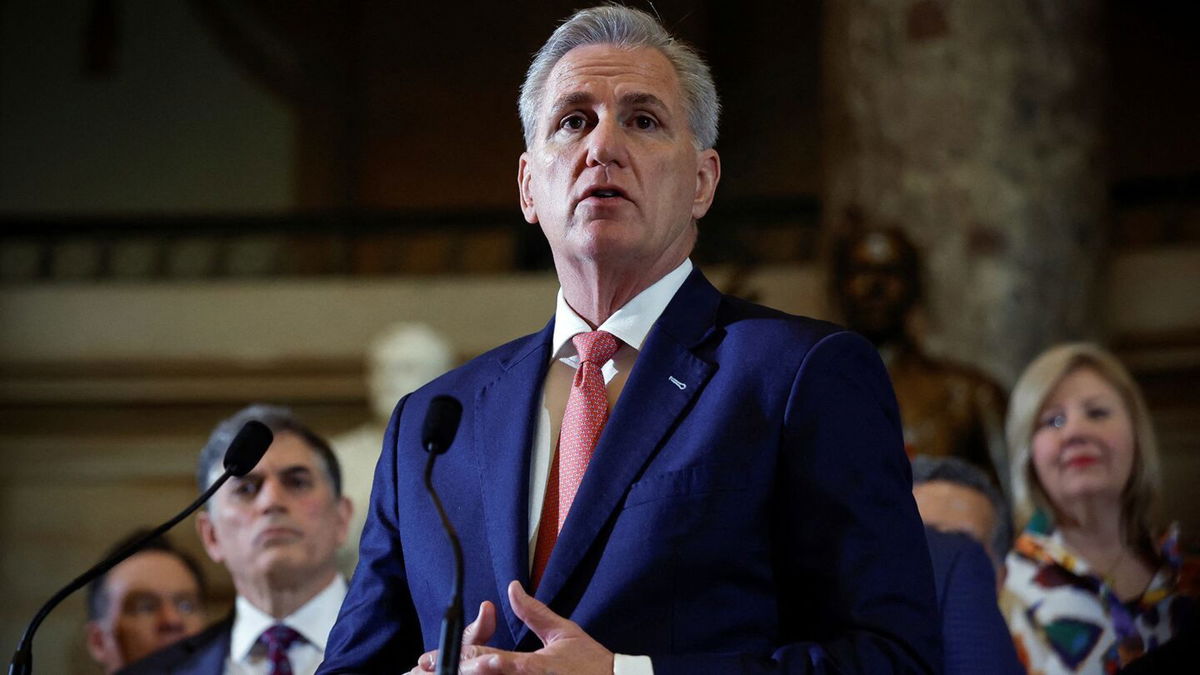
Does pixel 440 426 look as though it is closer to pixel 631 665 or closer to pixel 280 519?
pixel 631 665

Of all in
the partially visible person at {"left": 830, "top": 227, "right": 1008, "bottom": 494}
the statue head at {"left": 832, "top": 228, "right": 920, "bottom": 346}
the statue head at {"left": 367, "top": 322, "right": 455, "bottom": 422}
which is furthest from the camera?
the statue head at {"left": 367, "top": 322, "right": 455, "bottom": 422}

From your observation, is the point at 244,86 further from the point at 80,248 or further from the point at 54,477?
the point at 54,477

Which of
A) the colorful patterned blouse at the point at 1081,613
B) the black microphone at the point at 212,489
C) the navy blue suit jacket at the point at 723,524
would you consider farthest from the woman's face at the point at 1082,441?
the black microphone at the point at 212,489

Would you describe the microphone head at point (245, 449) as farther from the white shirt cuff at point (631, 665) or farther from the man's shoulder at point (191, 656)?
the man's shoulder at point (191, 656)

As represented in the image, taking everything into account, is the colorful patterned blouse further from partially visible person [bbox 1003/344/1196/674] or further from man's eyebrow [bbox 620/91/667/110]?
man's eyebrow [bbox 620/91/667/110]

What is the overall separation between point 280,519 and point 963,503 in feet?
4.95

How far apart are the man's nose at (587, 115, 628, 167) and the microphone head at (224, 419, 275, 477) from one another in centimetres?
53

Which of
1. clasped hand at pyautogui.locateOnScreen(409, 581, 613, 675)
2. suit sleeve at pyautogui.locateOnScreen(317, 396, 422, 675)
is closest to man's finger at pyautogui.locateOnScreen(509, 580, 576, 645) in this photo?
clasped hand at pyautogui.locateOnScreen(409, 581, 613, 675)

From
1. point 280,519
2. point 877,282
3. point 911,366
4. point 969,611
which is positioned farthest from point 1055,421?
point 280,519

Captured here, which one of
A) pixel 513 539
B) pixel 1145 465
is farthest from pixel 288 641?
pixel 1145 465

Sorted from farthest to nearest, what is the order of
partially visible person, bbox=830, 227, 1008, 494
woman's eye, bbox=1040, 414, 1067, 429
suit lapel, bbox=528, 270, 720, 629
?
partially visible person, bbox=830, 227, 1008, 494, woman's eye, bbox=1040, 414, 1067, 429, suit lapel, bbox=528, 270, 720, 629

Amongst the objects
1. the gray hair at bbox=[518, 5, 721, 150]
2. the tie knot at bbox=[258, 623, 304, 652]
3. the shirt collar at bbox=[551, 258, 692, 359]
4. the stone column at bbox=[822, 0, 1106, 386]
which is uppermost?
the stone column at bbox=[822, 0, 1106, 386]

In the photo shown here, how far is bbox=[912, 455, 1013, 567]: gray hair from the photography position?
3590 millimetres

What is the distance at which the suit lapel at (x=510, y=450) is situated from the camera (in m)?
1.82
